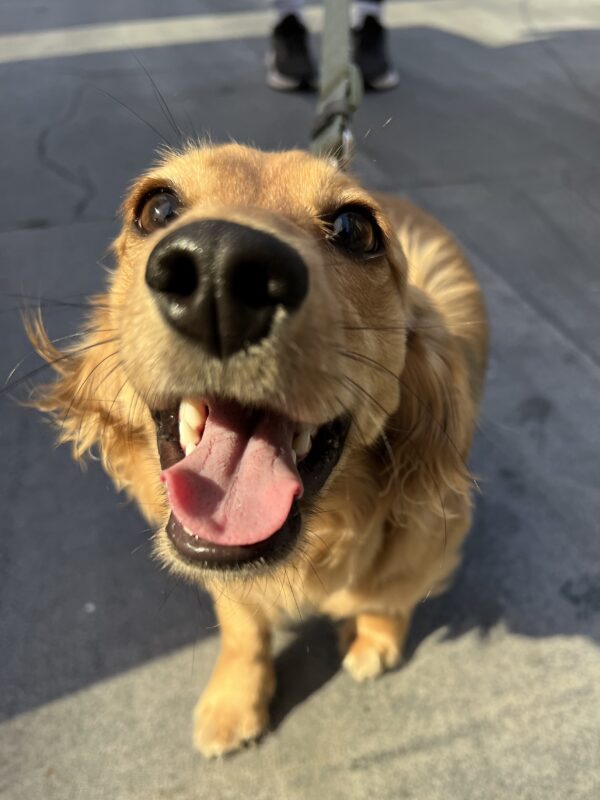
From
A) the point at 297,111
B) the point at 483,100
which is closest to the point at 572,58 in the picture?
the point at 483,100

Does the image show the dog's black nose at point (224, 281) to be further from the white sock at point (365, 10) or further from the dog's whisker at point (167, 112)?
the white sock at point (365, 10)

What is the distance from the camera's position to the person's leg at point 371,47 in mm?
5129

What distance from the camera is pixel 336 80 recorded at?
225 cm

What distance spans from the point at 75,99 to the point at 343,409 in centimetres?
472

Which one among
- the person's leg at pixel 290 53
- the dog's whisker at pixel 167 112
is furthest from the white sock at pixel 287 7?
the dog's whisker at pixel 167 112

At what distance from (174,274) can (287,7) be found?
511 cm

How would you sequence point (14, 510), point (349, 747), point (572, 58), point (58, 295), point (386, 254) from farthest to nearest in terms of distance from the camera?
1. point (572, 58)
2. point (58, 295)
3. point (14, 510)
4. point (349, 747)
5. point (386, 254)

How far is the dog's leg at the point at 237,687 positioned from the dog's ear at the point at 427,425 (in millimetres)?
611

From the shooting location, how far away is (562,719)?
197 cm

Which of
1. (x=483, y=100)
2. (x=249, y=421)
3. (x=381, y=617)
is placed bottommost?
(x=381, y=617)

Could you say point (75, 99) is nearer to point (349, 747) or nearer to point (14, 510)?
point (14, 510)

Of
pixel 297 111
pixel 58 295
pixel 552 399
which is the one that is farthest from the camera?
pixel 297 111

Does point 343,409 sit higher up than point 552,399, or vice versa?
point 343,409

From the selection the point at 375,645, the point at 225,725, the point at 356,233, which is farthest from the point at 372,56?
the point at 225,725
